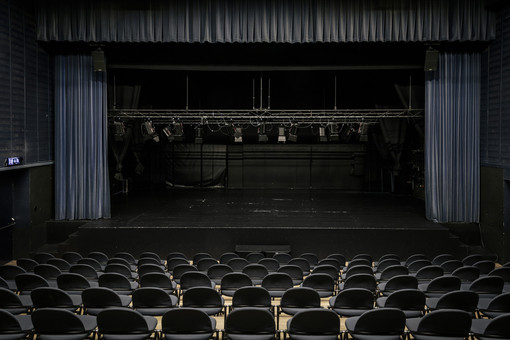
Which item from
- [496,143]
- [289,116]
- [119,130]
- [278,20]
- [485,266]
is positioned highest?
[278,20]

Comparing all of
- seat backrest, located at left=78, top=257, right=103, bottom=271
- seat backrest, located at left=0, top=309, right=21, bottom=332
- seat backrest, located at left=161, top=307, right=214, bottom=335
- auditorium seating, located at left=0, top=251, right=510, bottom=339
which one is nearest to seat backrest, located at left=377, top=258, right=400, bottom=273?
auditorium seating, located at left=0, top=251, right=510, bottom=339

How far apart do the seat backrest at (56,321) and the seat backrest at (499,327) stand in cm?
421

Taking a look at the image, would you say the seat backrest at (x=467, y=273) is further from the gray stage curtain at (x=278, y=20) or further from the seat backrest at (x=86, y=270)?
the gray stage curtain at (x=278, y=20)

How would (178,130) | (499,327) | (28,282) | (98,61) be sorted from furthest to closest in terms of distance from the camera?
(178,130)
(98,61)
(28,282)
(499,327)

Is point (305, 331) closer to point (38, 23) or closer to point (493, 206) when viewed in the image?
point (493, 206)

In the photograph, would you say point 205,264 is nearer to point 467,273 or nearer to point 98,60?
point 467,273

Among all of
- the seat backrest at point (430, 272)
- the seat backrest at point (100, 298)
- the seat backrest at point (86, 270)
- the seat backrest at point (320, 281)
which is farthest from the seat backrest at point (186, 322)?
the seat backrest at point (430, 272)

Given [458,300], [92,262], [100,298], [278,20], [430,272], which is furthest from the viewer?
[278,20]

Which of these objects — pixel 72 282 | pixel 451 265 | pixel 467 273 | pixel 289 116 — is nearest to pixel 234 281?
pixel 72 282

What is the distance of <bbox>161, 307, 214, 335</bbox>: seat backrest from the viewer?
208 inches

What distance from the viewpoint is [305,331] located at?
531cm

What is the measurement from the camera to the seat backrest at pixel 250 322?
205 inches

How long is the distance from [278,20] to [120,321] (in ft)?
30.2

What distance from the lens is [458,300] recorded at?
5906 millimetres
